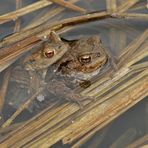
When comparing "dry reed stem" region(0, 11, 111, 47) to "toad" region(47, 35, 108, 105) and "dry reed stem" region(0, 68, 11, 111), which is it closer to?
"toad" region(47, 35, 108, 105)

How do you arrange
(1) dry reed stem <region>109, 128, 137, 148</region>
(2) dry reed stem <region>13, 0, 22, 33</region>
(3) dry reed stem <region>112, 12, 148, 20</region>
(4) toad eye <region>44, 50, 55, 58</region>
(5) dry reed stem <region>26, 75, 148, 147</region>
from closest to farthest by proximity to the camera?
1. (5) dry reed stem <region>26, 75, 148, 147</region>
2. (1) dry reed stem <region>109, 128, 137, 148</region>
3. (4) toad eye <region>44, 50, 55, 58</region>
4. (3) dry reed stem <region>112, 12, 148, 20</region>
5. (2) dry reed stem <region>13, 0, 22, 33</region>

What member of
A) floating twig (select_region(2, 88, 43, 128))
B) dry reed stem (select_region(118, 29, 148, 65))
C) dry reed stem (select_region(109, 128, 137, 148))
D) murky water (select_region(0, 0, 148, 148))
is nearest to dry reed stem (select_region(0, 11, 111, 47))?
murky water (select_region(0, 0, 148, 148))

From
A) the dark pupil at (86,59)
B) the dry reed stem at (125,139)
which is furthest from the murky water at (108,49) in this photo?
the dark pupil at (86,59)

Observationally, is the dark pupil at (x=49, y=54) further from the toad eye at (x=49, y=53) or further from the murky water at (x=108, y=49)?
the murky water at (x=108, y=49)

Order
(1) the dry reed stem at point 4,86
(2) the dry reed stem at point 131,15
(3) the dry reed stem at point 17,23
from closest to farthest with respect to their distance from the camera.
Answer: (1) the dry reed stem at point 4,86
(2) the dry reed stem at point 131,15
(3) the dry reed stem at point 17,23

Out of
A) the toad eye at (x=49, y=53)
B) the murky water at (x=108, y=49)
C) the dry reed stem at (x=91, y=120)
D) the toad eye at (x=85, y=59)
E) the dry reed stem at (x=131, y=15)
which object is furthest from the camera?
the dry reed stem at (x=131, y=15)

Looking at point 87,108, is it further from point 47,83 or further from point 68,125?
point 47,83

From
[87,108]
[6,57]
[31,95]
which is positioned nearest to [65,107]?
[87,108]

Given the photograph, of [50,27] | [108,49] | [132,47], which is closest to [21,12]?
[50,27]

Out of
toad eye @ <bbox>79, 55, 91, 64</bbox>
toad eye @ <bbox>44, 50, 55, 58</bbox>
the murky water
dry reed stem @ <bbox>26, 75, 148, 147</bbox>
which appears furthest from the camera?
toad eye @ <bbox>79, 55, 91, 64</bbox>
